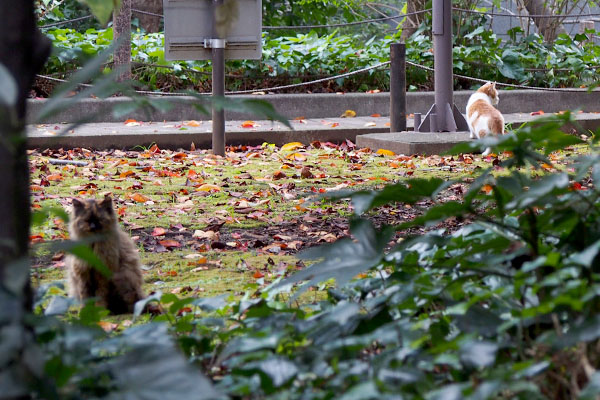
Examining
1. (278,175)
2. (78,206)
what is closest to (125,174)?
(278,175)

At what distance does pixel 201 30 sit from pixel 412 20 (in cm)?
669

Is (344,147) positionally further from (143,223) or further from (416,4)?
(416,4)

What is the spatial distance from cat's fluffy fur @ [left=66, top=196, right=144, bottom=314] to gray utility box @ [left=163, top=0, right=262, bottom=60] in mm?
4377

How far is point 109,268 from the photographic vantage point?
3342 millimetres

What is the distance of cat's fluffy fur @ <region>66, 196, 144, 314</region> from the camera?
131 inches

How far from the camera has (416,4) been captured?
13352mm

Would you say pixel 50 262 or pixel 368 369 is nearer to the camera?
pixel 368 369

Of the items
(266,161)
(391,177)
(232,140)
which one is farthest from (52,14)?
(391,177)

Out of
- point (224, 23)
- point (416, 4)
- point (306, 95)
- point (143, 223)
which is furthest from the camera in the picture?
point (416, 4)

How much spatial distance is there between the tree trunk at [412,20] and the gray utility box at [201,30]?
575 cm

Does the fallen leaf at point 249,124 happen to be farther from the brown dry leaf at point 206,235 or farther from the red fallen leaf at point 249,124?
the brown dry leaf at point 206,235

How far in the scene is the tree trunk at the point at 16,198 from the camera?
1.11m

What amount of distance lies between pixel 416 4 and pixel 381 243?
12.3 m

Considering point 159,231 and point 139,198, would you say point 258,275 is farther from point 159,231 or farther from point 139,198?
Result: point 139,198
